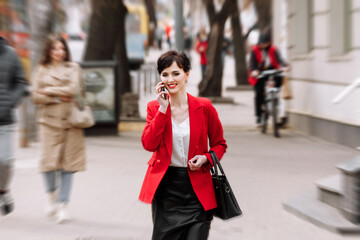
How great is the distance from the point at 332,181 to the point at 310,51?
6692mm

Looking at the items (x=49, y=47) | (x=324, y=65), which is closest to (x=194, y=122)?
(x=49, y=47)

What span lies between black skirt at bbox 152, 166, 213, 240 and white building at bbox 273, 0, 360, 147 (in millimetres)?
6060

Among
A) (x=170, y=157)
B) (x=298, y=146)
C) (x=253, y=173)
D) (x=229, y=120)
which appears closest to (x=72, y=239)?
(x=170, y=157)

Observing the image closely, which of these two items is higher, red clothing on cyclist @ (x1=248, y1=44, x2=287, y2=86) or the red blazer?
red clothing on cyclist @ (x1=248, y1=44, x2=287, y2=86)

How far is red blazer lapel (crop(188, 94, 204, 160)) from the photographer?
3479 millimetres

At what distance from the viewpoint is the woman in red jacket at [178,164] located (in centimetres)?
344

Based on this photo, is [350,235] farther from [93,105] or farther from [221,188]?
[93,105]

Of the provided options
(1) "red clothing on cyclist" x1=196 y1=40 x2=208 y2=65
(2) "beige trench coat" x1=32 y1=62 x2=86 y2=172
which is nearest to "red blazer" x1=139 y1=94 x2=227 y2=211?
(2) "beige trench coat" x1=32 y1=62 x2=86 y2=172

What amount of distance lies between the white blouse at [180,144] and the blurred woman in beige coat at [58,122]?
2401mm

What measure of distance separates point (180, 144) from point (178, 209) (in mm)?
365

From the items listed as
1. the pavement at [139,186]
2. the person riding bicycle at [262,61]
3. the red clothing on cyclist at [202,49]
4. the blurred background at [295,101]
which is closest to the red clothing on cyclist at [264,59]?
the person riding bicycle at [262,61]

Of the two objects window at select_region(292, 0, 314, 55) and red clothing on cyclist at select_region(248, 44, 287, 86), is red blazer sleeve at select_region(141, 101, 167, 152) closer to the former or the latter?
red clothing on cyclist at select_region(248, 44, 287, 86)

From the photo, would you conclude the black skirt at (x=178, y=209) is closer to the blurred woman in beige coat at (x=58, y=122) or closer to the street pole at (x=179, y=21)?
the blurred woman in beige coat at (x=58, y=122)

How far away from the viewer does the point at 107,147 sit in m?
10.5
